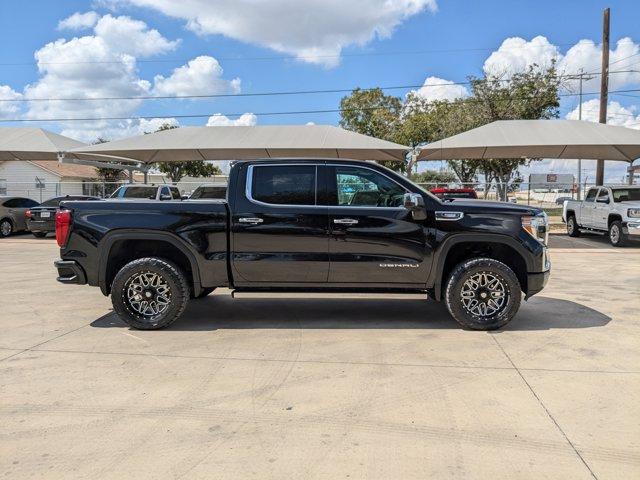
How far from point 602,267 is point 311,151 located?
12.4m

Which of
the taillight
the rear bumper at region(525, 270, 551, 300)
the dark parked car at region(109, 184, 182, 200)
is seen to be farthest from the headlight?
the dark parked car at region(109, 184, 182, 200)

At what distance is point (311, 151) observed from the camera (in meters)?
21.2

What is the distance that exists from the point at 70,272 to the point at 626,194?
15.2 m

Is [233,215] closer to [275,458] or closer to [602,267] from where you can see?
[275,458]

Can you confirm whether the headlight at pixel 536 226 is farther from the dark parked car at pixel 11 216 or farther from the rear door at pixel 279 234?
the dark parked car at pixel 11 216

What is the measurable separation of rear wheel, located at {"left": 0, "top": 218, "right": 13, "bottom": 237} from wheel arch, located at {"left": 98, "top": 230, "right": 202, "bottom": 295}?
1598cm

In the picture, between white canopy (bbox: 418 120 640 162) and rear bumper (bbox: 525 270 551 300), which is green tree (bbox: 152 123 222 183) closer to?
white canopy (bbox: 418 120 640 162)

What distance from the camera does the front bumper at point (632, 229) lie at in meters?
14.4

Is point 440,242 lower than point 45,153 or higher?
lower

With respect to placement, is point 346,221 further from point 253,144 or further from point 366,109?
point 366,109

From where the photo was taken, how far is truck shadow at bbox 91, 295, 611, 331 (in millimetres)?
6402

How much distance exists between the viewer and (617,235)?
A: 50.3ft

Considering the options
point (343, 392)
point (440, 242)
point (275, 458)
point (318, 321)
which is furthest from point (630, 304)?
point (275, 458)

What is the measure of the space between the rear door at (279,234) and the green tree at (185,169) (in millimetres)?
43006
